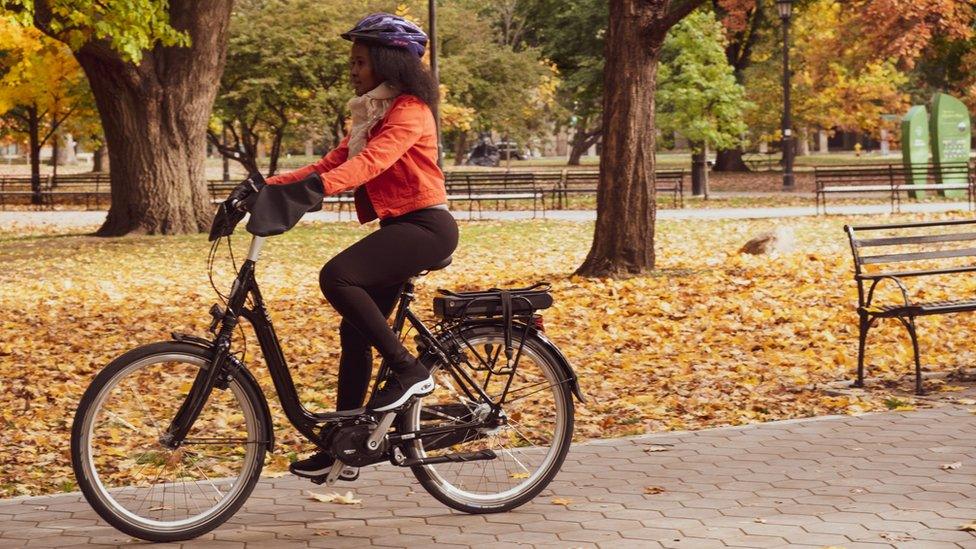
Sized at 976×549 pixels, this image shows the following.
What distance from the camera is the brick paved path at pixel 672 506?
4.99m

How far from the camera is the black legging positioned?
499 centimetres

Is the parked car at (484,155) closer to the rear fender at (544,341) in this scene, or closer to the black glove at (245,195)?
the rear fender at (544,341)

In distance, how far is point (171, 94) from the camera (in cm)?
2127

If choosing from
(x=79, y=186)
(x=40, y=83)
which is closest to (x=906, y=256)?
(x=40, y=83)

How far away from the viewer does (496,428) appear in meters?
5.47

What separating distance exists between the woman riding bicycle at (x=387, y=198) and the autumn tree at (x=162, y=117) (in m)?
16.4

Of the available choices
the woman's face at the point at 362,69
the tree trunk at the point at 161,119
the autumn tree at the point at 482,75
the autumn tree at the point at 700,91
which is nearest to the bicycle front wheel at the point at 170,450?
the woman's face at the point at 362,69

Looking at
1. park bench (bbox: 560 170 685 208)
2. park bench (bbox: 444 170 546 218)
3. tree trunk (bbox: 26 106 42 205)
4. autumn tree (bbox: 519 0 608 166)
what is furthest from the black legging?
autumn tree (bbox: 519 0 608 166)

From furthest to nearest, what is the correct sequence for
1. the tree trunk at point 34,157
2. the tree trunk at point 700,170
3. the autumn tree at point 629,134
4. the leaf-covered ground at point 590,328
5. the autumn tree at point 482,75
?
1. the autumn tree at point 482,75
2. the tree trunk at point 34,157
3. the tree trunk at point 700,170
4. the autumn tree at point 629,134
5. the leaf-covered ground at point 590,328

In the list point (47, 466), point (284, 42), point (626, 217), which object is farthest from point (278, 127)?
point (47, 466)

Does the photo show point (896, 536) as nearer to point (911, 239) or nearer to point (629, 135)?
point (911, 239)

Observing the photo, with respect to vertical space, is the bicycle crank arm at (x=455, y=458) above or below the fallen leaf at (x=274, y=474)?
above

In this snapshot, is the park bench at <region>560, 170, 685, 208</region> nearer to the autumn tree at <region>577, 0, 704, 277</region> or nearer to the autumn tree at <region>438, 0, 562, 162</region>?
the autumn tree at <region>438, 0, 562, 162</region>

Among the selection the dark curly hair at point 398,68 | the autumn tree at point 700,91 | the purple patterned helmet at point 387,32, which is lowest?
the dark curly hair at point 398,68
